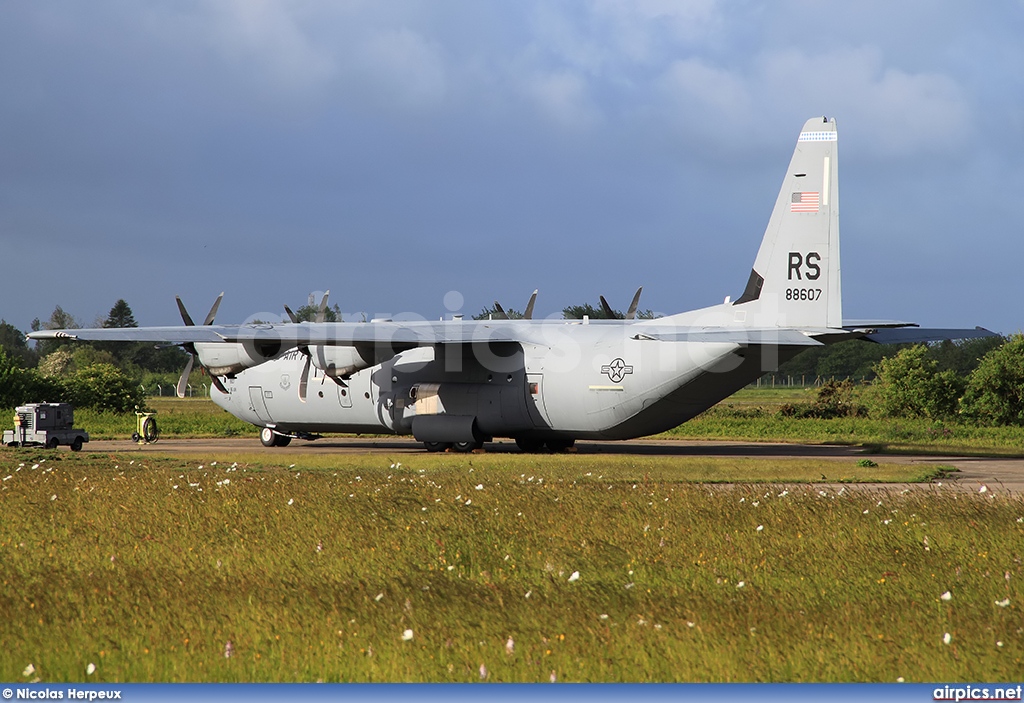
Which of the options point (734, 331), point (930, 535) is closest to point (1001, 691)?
point (930, 535)

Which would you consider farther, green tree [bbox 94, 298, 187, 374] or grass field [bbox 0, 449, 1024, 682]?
green tree [bbox 94, 298, 187, 374]

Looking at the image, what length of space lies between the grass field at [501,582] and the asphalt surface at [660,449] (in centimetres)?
879

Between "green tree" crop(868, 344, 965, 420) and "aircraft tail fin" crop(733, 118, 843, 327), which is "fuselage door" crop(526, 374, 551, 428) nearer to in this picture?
"aircraft tail fin" crop(733, 118, 843, 327)

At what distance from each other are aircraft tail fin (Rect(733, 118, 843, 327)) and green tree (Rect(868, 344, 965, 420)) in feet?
76.2

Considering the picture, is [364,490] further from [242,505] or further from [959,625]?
[959,625]

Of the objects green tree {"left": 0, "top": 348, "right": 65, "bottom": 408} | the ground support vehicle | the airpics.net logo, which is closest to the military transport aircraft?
the ground support vehicle

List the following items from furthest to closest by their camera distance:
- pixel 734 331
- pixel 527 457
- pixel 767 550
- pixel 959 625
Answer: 1. pixel 527 457
2. pixel 734 331
3. pixel 767 550
4. pixel 959 625

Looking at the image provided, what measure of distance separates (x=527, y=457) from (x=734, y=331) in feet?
20.1

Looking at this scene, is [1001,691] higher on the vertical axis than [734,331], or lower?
lower

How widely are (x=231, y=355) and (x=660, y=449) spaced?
12.8 m

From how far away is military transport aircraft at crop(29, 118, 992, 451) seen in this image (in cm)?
2455

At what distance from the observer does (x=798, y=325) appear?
24859 mm

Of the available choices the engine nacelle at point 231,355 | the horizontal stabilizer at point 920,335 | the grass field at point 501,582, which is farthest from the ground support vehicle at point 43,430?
the horizontal stabilizer at point 920,335

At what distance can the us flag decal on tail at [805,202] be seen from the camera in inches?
965
